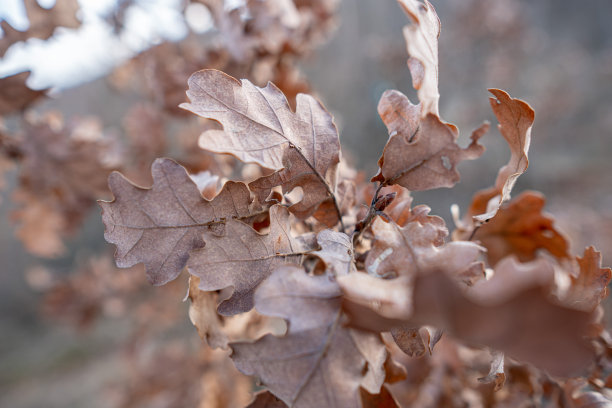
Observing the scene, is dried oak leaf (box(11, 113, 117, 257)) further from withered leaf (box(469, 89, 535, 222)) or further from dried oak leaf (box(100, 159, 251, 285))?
withered leaf (box(469, 89, 535, 222))

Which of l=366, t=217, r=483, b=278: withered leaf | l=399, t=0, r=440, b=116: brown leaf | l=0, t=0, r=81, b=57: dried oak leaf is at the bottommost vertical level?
l=366, t=217, r=483, b=278: withered leaf

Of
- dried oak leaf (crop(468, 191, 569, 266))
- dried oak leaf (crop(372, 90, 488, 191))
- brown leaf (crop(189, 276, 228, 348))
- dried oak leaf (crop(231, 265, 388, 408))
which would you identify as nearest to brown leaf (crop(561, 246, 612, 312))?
dried oak leaf (crop(468, 191, 569, 266))

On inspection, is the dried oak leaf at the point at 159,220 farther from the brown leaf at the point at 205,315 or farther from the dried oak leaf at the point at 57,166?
the dried oak leaf at the point at 57,166

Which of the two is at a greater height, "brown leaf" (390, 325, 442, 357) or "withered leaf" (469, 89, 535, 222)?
"withered leaf" (469, 89, 535, 222)

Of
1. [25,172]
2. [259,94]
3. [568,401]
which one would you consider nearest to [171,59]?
[25,172]

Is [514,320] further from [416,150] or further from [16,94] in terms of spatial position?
[16,94]

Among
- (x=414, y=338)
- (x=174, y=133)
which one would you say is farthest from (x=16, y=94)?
(x=174, y=133)

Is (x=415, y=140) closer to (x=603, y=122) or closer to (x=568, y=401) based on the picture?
(x=568, y=401)
